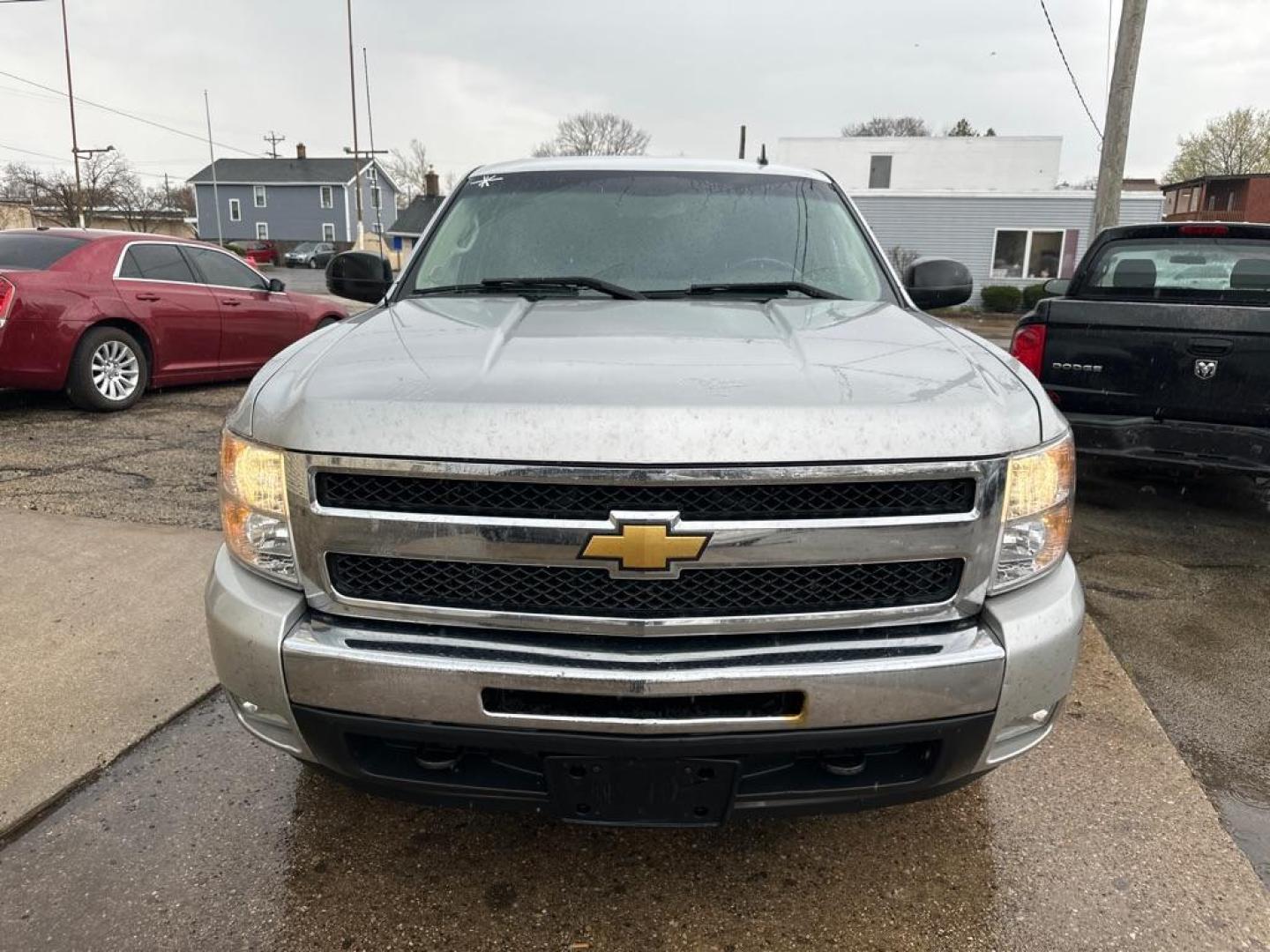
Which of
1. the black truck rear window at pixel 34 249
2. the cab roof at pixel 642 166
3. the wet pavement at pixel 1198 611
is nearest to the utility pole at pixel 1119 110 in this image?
the wet pavement at pixel 1198 611

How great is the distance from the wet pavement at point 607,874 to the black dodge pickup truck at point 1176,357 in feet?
8.69

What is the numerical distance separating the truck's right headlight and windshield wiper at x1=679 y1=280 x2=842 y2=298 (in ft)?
3.67

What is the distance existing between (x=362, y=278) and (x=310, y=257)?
161ft

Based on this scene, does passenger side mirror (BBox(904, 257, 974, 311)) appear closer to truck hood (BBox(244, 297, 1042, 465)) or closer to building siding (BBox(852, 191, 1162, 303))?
truck hood (BBox(244, 297, 1042, 465))

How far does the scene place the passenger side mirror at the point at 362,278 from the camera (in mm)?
3582

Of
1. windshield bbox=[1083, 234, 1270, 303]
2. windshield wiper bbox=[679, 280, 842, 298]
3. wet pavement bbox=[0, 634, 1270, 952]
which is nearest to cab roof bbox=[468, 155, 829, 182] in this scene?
windshield wiper bbox=[679, 280, 842, 298]

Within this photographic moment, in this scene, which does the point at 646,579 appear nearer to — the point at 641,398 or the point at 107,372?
the point at 641,398

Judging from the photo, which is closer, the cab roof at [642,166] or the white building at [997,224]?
the cab roof at [642,166]

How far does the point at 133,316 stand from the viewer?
301 inches

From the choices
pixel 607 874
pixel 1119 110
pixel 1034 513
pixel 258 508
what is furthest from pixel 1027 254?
pixel 258 508

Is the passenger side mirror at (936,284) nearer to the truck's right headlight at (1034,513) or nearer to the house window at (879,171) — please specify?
the truck's right headlight at (1034,513)

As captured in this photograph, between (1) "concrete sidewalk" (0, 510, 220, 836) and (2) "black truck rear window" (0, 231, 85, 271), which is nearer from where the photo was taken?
(1) "concrete sidewalk" (0, 510, 220, 836)

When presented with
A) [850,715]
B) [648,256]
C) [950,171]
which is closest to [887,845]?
[850,715]

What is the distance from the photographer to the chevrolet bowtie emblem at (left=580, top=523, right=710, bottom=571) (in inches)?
69.2
